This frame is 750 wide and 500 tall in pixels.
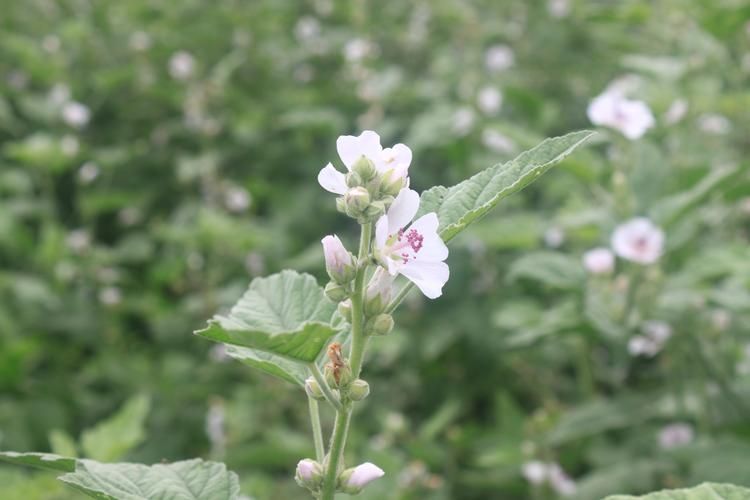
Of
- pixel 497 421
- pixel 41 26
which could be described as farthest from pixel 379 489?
pixel 41 26

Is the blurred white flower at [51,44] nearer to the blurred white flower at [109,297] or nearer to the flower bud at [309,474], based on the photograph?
the blurred white flower at [109,297]

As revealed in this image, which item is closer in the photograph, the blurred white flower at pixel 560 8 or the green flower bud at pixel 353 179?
the green flower bud at pixel 353 179

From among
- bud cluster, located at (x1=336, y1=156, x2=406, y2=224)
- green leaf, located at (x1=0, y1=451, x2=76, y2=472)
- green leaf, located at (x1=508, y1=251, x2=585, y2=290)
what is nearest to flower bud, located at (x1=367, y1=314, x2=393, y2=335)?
bud cluster, located at (x1=336, y1=156, x2=406, y2=224)

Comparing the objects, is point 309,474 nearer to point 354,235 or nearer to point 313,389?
point 313,389

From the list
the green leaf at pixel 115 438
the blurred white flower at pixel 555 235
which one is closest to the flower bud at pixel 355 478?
the green leaf at pixel 115 438

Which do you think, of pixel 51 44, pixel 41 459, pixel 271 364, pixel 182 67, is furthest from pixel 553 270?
pixel 51 44

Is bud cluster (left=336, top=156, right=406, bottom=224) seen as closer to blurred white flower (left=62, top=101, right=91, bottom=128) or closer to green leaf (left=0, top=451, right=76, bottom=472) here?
green leaf (left=0, top=451, right=76, bottom=472)
